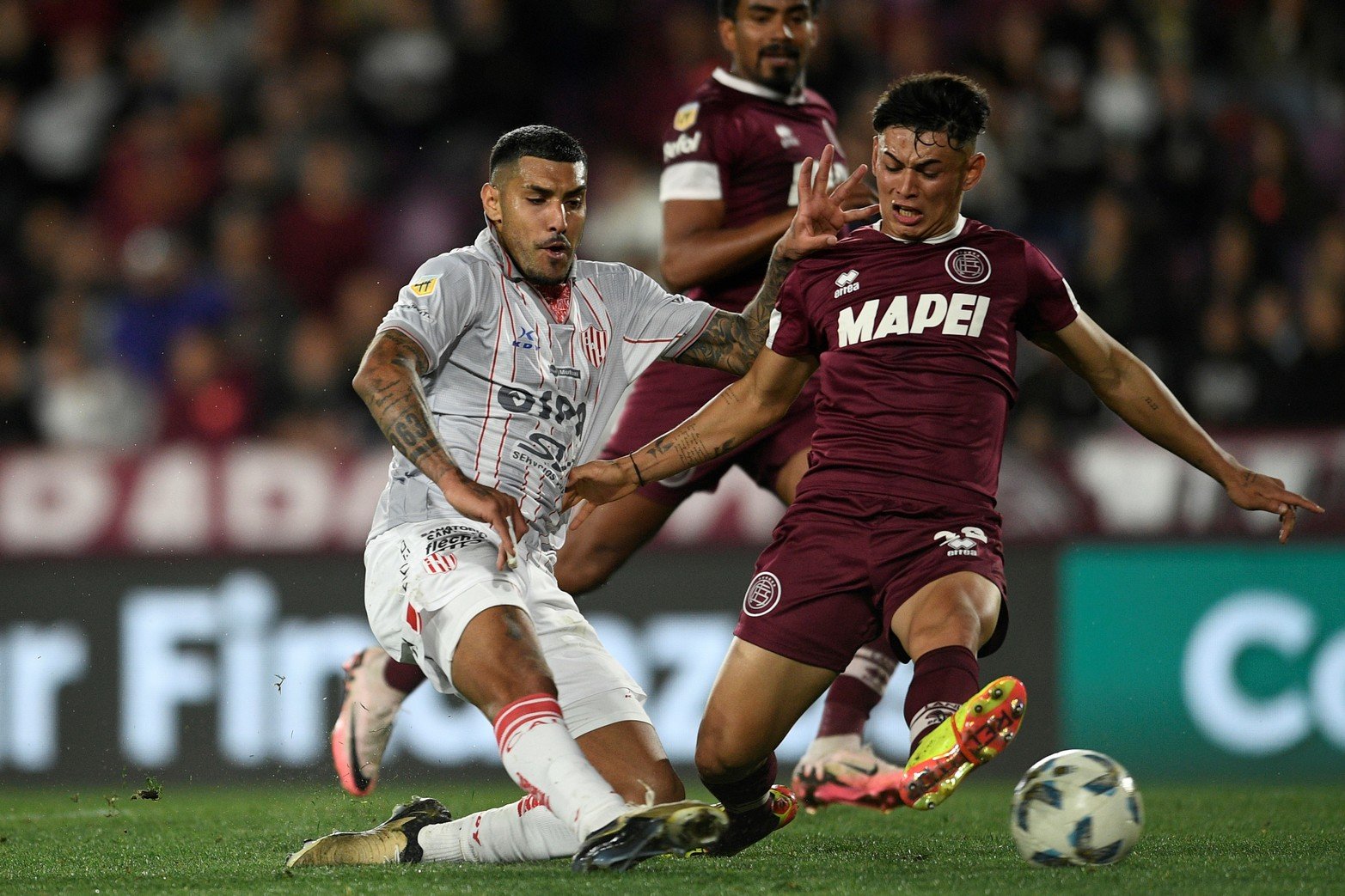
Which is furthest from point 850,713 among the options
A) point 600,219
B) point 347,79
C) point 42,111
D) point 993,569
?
point 42,111

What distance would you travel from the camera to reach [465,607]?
4426 mm

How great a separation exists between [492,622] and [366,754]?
72.0 inches

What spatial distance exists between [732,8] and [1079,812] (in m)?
3.25

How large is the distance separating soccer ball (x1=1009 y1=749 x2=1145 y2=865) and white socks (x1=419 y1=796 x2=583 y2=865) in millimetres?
1180

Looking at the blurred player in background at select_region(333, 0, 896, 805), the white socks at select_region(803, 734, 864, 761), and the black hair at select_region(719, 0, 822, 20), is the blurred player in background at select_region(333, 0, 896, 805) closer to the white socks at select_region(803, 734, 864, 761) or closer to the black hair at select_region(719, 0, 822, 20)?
the black hair at select_region(719, 0, 822, 20)

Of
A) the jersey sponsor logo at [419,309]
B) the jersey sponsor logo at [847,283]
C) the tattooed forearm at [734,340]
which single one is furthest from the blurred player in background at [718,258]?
the jersey sponsor logo at [419,309]

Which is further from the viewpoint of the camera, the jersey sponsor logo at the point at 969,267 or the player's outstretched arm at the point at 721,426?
the player's outstretched arm at the point at 721,426

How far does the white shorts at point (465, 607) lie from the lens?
4.47 metres

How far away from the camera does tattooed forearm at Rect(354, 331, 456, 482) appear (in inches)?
174

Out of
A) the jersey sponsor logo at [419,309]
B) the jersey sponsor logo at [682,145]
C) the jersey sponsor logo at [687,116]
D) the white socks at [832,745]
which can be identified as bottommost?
the white socks at [832,745]

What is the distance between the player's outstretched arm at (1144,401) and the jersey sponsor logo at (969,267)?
0.30 meters

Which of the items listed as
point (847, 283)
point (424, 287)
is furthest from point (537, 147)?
point (847, 283)

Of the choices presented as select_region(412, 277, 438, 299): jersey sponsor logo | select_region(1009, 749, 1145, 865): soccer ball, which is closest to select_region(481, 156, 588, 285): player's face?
select_region(412, 277, 438, 299): jersey sponsor logo

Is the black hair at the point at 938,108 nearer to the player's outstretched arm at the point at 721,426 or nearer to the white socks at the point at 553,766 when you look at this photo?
the player's outstretched arm at the point at 721,426
